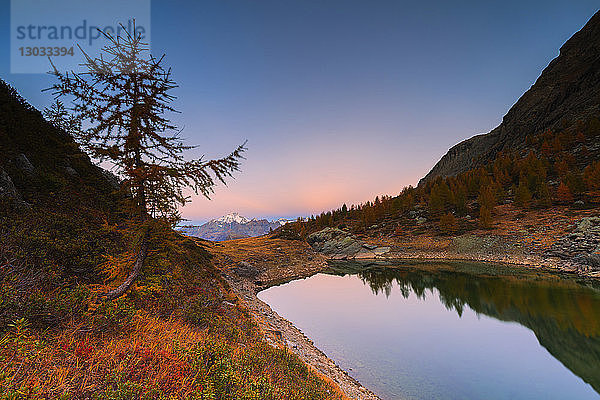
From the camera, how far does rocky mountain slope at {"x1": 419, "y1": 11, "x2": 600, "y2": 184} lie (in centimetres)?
9675

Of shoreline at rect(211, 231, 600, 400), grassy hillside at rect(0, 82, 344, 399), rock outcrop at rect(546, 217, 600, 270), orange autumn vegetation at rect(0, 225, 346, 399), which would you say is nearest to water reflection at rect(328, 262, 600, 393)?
shoreline at rect(211, 231, 600, 400)

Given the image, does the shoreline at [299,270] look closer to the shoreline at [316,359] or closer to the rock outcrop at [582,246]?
the shoreline at [316,359]

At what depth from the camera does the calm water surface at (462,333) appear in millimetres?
11500

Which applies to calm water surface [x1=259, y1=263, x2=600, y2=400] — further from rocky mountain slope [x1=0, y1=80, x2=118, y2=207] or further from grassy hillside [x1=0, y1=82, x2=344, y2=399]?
rocky mountain slope [x1=0, y1=80, x2=118, y2=207]

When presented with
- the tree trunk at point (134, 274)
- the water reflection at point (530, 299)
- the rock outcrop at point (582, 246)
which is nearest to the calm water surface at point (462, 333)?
the water reflection at point (530, 299)

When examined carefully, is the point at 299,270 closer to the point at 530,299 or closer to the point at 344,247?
the point at 344,247

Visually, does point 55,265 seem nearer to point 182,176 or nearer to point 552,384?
point 182,176

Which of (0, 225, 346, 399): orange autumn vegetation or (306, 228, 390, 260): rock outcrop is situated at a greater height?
(0, 225, 346, 399): orange autumn vegetation

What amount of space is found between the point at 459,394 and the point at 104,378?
13.9m

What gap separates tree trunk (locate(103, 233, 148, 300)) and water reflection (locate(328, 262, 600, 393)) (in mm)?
20594

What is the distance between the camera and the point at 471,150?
160 metres

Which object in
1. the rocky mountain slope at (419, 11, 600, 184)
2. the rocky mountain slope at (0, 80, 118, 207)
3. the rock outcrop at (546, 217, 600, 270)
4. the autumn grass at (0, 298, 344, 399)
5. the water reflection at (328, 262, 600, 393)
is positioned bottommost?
the water reflection at (328, 262, 600, 393)

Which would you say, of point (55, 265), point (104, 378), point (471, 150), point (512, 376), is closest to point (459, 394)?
point (512, 376)

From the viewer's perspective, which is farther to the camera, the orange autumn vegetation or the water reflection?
the water reflection
